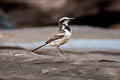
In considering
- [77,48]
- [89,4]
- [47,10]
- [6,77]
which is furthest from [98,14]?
[6,77]

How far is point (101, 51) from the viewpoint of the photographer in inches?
528

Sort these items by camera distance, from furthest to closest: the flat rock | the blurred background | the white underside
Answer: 1. the blurred background
2. the white underside
3. the flat rock

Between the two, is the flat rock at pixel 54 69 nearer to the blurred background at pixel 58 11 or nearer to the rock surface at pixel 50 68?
the rock surface at pixel 50 68

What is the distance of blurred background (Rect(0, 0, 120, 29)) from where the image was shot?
24688 mm

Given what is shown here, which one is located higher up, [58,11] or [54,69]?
[58,11]

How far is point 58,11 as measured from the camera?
24766 mm

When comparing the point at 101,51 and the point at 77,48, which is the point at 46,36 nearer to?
the point at 77,48

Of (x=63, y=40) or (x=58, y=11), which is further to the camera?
(x=58, y=11)

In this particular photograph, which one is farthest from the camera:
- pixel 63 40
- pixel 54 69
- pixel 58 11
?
Answer: pixel 58 11

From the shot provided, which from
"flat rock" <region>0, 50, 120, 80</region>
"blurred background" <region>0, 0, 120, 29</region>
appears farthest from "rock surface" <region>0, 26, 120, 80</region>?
"blurred background" <region>0, 0, 120, 29</region>

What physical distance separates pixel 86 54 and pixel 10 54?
3475 millimetres

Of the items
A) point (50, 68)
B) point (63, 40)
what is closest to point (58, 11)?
point (63, 40)

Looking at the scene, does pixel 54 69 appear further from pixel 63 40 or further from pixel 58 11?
pixel 58 11

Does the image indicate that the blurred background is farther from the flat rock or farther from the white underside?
the flat rock
